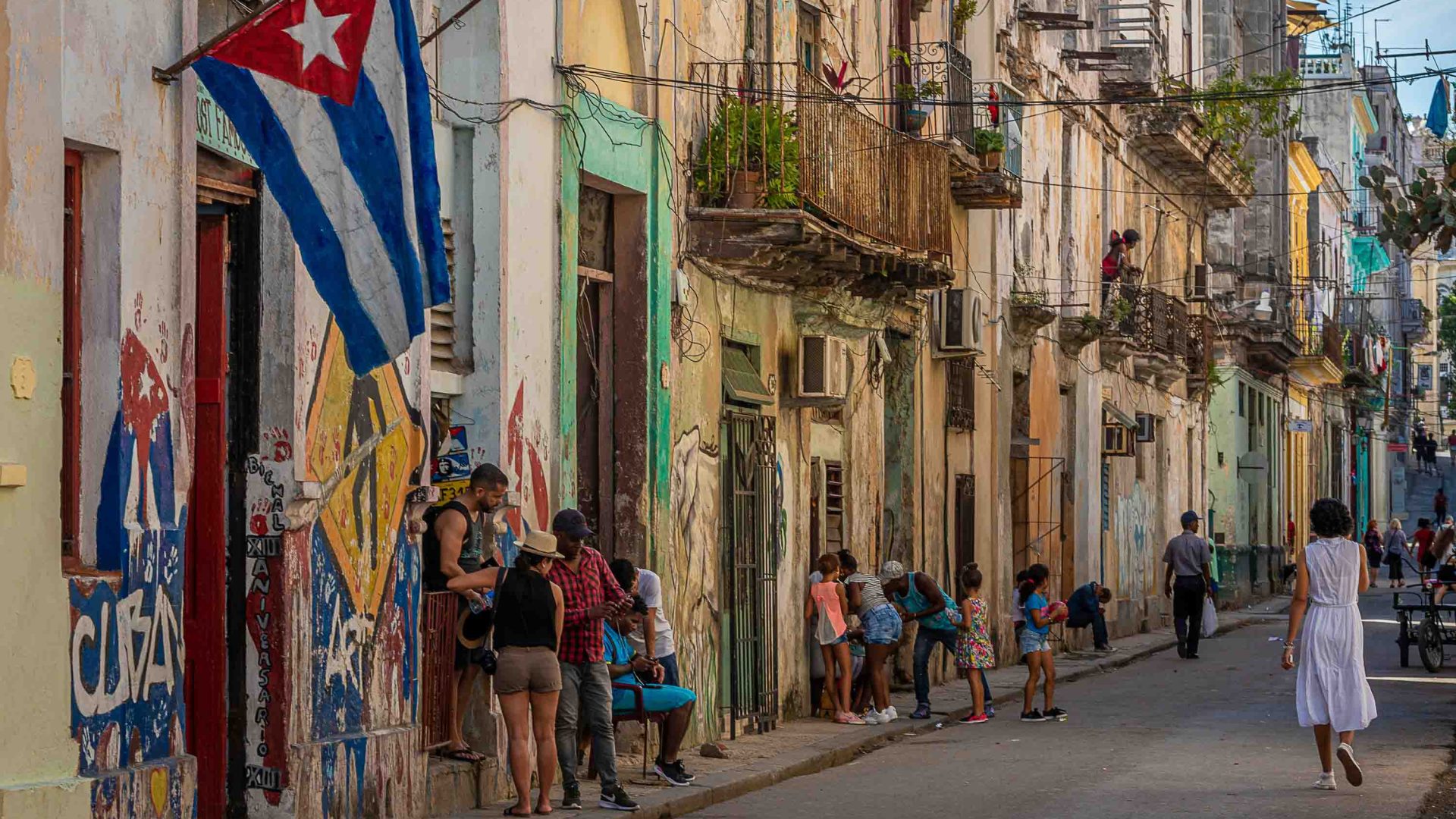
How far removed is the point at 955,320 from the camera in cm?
2434

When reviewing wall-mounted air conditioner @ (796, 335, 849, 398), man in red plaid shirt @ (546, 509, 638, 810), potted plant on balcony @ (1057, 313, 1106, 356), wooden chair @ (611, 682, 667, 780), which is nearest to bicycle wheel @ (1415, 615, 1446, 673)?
potted plant on balcony @ (1057, 313, 1106, 356)

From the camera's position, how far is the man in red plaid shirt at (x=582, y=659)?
12.3m

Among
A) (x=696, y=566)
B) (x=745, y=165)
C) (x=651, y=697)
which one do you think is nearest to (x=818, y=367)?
(x=745, y=165)

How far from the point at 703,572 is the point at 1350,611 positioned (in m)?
5.29

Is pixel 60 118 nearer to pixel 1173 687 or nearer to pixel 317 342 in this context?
pixel 317 342

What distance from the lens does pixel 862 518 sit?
2184 centimetres

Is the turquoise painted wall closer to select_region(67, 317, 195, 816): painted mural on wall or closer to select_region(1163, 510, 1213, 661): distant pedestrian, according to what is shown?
select_region(67, 317, 195, 816): painted mural on wall

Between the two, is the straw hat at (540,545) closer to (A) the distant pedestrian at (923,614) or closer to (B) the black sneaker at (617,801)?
(B) the black sneaker at (617,801)

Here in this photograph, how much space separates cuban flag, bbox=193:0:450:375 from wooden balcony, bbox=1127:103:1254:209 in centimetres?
2601

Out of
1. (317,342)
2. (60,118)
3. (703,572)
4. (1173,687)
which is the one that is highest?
(60,118)

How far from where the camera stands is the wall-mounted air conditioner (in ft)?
63.2

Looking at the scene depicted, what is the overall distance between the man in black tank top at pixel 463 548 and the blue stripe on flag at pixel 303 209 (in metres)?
2.66

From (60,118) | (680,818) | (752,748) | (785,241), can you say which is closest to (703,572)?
(752,748)

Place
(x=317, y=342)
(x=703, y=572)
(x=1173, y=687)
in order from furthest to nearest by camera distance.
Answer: (x=1173, y=687) < (x=703, y=572) < (x=317, y=342)
